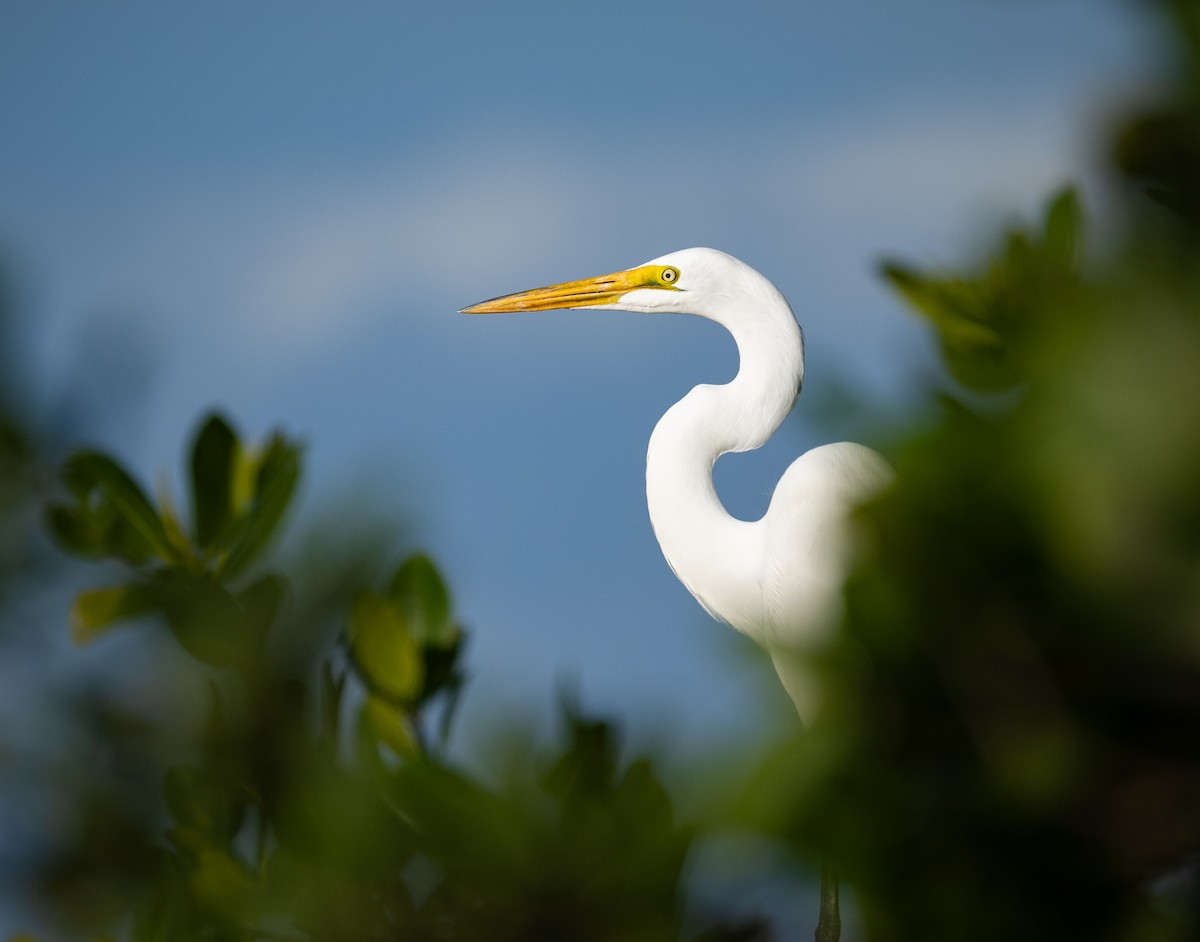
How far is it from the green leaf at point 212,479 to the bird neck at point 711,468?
228 cm

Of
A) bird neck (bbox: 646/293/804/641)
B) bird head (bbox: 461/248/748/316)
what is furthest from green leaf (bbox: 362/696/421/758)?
bird head (bbox: 461/248/748/316)

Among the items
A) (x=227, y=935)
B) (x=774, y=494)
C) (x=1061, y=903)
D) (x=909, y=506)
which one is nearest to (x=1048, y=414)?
(x=909, y=506)

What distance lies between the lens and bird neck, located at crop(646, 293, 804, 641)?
3.20 m

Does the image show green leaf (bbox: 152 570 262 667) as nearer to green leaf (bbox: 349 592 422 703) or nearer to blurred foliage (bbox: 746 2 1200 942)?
green leaf (bbox: 349 592 422 703)

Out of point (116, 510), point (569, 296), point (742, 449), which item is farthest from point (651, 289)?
point (116, 510)

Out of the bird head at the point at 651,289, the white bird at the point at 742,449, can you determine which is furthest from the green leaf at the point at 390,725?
the bird head at the point at 651,289

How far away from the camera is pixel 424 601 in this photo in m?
0.92

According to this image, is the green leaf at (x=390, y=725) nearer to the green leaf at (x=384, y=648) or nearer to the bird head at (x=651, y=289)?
the green leaf at (x=384, y=648)

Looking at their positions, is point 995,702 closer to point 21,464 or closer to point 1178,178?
point 1178,178

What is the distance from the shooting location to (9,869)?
0.70 meters

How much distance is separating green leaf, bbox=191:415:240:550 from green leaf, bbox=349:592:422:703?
196mm

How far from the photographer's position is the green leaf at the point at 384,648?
79 cm

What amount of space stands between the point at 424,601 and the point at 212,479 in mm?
202

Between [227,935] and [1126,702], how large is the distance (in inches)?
21.5
